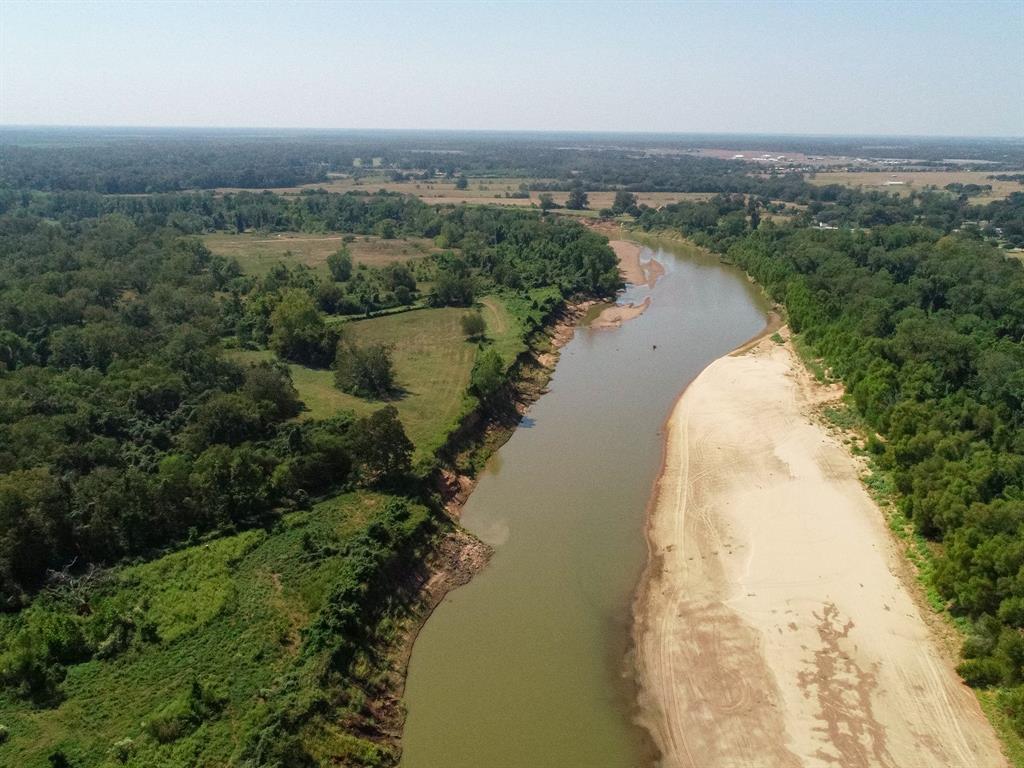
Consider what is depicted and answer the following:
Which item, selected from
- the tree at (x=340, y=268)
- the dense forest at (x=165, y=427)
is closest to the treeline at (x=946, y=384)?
the dense forest at (x=165, y=427)

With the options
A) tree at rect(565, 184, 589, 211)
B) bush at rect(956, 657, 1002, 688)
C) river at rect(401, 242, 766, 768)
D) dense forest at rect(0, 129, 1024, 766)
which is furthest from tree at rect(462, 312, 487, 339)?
tree at rect(565, 184, 589, 211)

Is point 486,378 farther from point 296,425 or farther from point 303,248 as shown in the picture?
point 303,248

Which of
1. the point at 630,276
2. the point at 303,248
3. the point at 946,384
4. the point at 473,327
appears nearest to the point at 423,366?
the point at 473,327

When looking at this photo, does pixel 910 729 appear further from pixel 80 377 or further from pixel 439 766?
pixel 80 377

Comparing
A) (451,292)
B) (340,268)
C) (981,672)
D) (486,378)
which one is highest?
(486,378)

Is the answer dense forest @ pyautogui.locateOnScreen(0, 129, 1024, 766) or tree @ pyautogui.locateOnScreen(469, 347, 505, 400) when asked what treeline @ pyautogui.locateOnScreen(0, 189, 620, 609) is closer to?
dense forest @ pyautogui.locateOnScreen(0, 129, 1024, 766)

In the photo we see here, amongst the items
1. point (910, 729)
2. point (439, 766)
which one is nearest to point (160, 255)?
point (439, 766)
